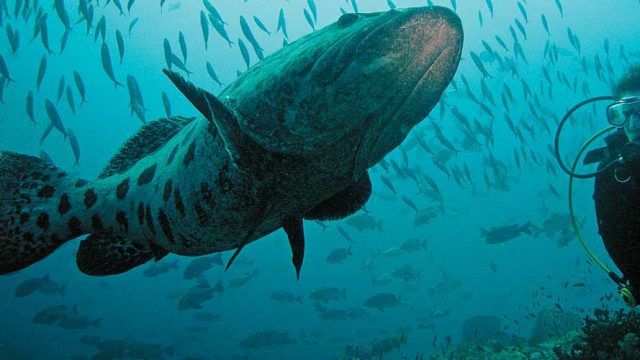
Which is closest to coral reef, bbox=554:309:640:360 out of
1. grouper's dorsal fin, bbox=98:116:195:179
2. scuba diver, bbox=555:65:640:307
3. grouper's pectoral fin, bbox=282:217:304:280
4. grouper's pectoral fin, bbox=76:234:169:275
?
scuba diver, bbox=555:65:640:307

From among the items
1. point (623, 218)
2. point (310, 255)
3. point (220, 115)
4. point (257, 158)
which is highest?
point (220, 115)

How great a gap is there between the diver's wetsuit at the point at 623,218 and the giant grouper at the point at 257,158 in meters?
2.53

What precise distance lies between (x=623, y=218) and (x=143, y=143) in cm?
430

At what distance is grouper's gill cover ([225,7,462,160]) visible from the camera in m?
1.72

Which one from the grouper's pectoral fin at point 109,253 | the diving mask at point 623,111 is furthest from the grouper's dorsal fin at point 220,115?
the diving mask at point 623,111

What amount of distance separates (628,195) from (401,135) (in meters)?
2.78

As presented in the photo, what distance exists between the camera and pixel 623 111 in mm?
4133

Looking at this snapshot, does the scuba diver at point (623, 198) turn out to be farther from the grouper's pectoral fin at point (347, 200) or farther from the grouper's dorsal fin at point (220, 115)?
the grouper's dorsal fin at point (220, 115)

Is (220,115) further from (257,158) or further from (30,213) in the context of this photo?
(30,213)

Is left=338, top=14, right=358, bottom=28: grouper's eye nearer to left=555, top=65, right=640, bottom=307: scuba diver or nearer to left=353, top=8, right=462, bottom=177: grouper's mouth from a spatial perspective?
left=353, top=8, right=462, bottom=177: grouper's mouth

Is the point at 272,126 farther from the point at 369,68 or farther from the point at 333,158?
the point at 369,68

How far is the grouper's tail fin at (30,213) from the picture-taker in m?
3.00

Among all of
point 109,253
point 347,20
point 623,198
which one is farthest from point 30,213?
point 623,198

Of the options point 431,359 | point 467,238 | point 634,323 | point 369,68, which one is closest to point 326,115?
point 369,68
